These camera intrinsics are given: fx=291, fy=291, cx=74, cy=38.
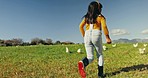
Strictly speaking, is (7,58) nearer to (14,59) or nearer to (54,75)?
(14,59)

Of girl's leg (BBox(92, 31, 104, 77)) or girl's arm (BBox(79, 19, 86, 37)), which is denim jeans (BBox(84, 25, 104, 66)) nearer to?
girl's leg (BBox(92, 31, 104, 77))

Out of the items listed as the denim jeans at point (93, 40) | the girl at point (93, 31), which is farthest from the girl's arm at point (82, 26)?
the denim jeans at point (93, 40)

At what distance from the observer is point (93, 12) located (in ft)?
33.8

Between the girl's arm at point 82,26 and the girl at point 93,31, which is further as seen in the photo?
the girl's arm at point 82,26

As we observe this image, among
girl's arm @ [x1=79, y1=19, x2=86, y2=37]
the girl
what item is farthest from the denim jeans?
girl's arm @ [x1=79, y1=19, x2=86, y2=37]

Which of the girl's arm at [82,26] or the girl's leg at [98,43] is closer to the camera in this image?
the girl's leg at [98,43]

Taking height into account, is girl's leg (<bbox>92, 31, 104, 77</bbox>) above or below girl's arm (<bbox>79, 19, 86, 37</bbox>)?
below

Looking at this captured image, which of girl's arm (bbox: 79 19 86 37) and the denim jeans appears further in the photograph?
girl's arm (bbox: 79 19 86 37)

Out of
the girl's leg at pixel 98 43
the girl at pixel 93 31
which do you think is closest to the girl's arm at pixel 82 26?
the girl at pixel 93 31

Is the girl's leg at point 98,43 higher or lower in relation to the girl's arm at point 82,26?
lower

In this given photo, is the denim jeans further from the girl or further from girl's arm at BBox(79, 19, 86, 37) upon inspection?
girl's arm at BBox(79, 19, 86, 37)

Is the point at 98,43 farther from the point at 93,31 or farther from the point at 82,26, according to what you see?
the point at 82,26

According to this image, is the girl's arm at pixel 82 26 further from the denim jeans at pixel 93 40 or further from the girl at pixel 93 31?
the denim jeans at pixel 93 40

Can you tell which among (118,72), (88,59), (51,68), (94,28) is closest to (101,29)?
(94,28)
